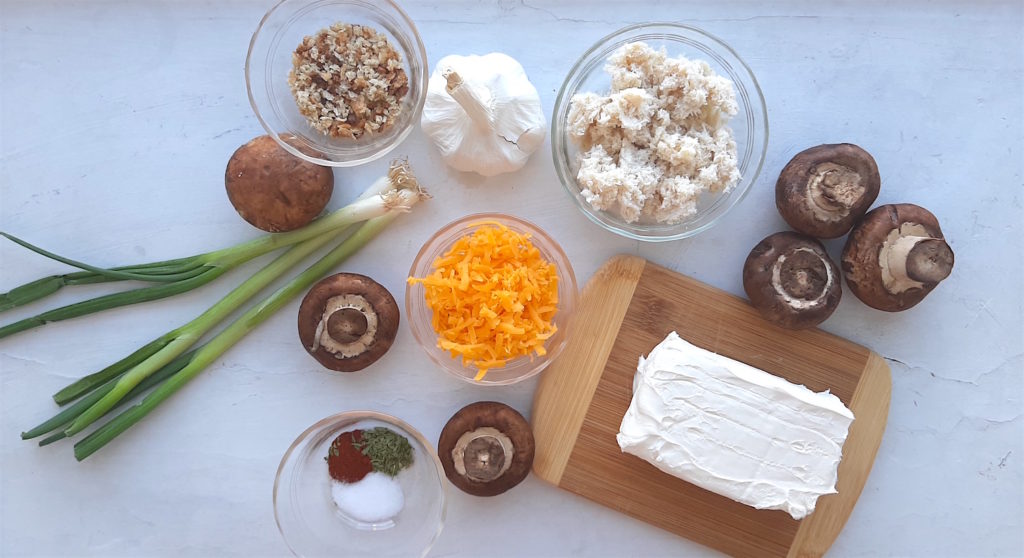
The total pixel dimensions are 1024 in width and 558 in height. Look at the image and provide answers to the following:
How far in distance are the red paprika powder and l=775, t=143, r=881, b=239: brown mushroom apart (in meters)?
1.31

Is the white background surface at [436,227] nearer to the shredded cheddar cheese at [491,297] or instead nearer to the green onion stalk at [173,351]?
the green onion stalk at [173,351]

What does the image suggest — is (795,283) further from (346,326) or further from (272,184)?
(272,184)

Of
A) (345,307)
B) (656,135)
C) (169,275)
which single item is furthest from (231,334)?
(656,135)

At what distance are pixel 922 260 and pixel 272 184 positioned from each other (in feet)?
5.46

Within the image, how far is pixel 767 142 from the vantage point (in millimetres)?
1781

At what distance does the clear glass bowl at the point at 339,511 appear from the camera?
179 cm

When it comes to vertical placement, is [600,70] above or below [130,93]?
above

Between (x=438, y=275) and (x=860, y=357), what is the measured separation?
1201 mm

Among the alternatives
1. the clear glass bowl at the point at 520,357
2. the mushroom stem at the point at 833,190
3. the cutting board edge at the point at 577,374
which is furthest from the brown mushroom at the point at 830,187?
the clear glass bowl at the point at 520,357

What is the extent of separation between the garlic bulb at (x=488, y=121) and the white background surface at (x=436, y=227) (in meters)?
0.13

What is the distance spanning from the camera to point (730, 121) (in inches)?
71.2

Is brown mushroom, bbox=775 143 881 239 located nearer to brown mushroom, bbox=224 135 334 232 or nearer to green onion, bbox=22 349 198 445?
brown mushroom, bbox=224 135 334 232

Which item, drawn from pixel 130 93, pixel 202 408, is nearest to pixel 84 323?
pixel 202 408

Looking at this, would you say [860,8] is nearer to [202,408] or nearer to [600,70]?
[600,70]
